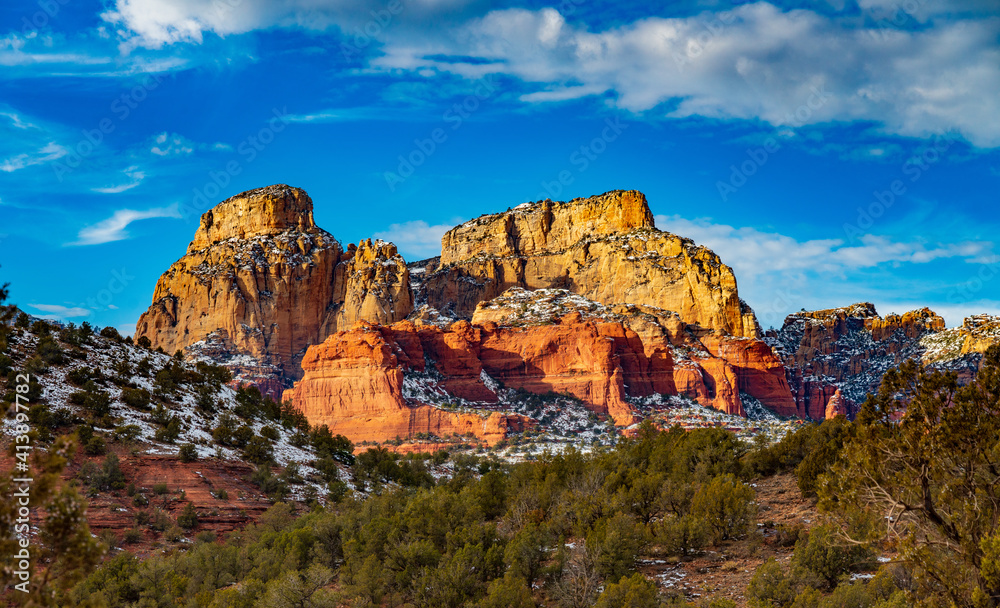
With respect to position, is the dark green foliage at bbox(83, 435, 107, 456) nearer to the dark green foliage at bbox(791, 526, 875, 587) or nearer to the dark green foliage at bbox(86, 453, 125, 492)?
the dark green foliage at bbox(86, 453, 125, 492)

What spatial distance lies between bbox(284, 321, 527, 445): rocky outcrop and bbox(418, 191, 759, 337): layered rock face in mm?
52772

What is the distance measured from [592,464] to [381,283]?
12611 centimetres

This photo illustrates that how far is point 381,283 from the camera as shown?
151 metres

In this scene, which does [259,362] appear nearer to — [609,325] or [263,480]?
[609,325]

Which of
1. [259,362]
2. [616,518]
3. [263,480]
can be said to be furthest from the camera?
[259,362]

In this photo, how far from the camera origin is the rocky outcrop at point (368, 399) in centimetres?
10269

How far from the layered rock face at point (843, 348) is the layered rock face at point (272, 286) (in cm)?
9419

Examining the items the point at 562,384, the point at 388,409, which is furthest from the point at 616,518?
the point at 562,384

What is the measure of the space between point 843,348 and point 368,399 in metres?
126

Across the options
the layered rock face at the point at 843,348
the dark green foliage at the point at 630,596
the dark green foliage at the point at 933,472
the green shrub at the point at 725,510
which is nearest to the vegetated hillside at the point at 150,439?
the dark green foliage at the point at 630,596

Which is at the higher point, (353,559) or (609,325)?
(609,325)

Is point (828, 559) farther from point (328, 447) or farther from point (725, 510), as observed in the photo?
point (328, 447)

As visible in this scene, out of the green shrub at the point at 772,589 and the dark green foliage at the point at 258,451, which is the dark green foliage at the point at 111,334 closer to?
the dark green foliage at the point at 258,451

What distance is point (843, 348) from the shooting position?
176 m
